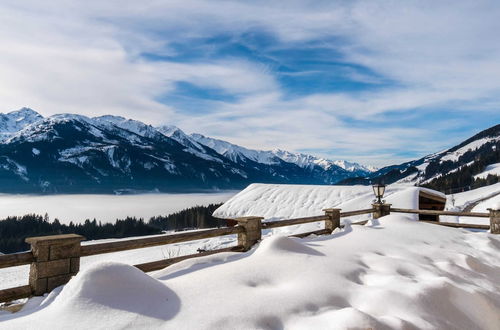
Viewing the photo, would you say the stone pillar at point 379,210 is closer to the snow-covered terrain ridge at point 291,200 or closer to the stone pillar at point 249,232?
the stone pillar at point 249,232

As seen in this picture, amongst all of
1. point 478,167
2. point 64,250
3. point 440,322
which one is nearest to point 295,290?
point 440,322

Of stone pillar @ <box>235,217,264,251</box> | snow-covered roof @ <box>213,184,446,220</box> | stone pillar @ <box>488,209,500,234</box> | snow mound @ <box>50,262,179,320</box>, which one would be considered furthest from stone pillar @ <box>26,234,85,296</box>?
snow-covered roof @ <box>213,184,446,220</box>

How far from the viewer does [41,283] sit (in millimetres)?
4492

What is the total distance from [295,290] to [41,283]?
363cm

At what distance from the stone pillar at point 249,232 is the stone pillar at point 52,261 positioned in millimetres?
3535

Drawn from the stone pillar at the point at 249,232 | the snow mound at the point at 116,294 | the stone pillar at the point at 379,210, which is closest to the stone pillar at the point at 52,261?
the snow mound at the point at 116,294

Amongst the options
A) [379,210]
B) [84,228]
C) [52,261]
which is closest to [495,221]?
[379,210]

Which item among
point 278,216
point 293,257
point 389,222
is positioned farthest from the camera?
point 278,216

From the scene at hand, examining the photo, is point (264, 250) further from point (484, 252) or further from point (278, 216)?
point (278, 216)

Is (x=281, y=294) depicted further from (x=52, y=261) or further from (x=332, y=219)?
(x=332, y=219)

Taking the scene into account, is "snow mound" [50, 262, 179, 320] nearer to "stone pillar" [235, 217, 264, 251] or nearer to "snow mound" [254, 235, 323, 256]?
"snow mound" [254, 235, 323, 256]

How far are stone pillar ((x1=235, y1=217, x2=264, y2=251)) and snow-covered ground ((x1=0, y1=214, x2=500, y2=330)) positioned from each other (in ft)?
3.69

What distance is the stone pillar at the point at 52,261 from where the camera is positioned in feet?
14.6

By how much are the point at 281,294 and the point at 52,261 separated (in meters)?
3.38
